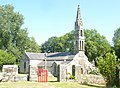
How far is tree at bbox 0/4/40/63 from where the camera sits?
61.8m

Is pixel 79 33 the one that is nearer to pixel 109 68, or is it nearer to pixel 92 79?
pixel 92 79

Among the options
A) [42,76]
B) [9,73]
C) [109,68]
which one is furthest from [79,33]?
[9,73]

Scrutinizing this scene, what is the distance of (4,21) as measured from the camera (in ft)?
201

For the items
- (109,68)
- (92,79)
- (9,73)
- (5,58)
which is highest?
(5,58)

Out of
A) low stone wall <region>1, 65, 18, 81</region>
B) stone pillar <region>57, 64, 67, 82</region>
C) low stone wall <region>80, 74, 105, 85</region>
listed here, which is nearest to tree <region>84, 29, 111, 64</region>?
low stone wall <region>80, 74, 105, 85</region>

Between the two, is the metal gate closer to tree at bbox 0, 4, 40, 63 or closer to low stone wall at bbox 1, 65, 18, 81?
low stone wall at bbox 1, 65, 18, 81

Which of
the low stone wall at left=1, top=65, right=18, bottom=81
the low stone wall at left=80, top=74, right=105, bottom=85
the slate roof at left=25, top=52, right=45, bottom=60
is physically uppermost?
the slate roof at left=25, top=52, right=45, bottom=60

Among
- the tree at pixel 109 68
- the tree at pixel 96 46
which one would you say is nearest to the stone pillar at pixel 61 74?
the tree at pixel 109 68

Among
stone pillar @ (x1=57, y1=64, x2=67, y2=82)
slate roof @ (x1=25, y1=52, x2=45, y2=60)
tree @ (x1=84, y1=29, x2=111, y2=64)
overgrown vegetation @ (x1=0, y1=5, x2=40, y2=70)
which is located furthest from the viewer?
tree @ (x1=84, y1=29, x2=111, y2=64)

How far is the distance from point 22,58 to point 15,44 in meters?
5.75

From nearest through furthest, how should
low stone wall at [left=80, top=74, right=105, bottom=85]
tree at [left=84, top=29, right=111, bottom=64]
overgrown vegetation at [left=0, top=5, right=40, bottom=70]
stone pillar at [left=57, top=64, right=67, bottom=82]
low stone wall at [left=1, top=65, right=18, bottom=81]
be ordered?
low stone wall at [left=1, top=65, right=18, bottom=81], stone pillar at [left=57, top=64, right=67, bottom=82], low stone wall at [left=80, top=74, right=105, bottom=85], overgrown vegetation at [left=0, top=5, right=40, bottom=70], tree at [left=84, top=29, right=111, bottom=64]

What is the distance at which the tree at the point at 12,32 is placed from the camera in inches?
2431

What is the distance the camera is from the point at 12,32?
63469 mm

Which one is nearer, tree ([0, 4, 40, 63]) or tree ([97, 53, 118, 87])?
tree ([97, 53, 118, 87])
